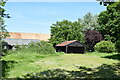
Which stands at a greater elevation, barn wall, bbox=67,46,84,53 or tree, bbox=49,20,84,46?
tree, bbox=49,20,84,46

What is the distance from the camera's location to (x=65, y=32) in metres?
45.5

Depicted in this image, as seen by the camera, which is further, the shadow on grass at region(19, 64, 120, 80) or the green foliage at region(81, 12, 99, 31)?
the green foliage at region(81, 12, 99, 31)

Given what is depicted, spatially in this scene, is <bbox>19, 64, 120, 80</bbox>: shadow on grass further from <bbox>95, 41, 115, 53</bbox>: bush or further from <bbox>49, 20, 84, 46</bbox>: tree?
<bbox>49, 20, 84, 46</bbox>: tree

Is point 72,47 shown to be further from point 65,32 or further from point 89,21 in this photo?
point 89,21

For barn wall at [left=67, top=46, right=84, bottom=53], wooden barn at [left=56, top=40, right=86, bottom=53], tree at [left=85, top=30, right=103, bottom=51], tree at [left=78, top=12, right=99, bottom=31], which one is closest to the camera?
wooden barn at [left=56, top=40, right=86, bottom=53]

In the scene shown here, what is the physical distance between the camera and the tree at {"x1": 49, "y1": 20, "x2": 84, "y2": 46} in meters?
45.4

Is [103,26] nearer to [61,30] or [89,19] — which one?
[61,30]

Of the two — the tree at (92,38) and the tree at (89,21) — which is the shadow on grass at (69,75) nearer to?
the tree at (92,38)

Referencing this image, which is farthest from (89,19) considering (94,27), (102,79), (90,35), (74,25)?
(102,79)

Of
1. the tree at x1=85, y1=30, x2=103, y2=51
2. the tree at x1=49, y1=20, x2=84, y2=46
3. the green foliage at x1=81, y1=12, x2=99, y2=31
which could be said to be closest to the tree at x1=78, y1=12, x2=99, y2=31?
the green foliage at x1=81, y1=12, x2=99, y2=31

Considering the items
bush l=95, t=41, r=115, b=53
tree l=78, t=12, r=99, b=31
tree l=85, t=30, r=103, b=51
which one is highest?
tree l=78, t=12, r=99, b=31

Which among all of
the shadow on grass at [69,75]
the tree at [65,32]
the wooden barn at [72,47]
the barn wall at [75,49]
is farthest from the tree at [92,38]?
the shadow on grass at [69,75]

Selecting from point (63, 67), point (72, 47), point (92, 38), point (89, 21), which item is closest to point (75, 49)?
point (72, 47)

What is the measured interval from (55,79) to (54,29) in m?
40.0
